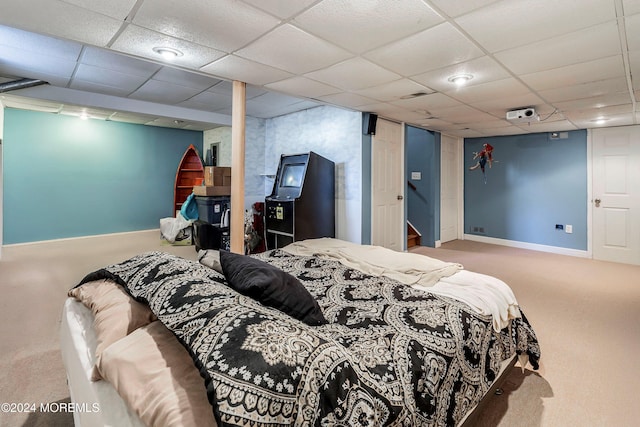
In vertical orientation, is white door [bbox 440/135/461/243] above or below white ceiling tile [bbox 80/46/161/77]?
below

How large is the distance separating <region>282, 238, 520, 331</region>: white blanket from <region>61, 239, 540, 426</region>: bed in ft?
0.04

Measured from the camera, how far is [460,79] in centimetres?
303

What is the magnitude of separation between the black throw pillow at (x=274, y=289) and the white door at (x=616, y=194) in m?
5.96

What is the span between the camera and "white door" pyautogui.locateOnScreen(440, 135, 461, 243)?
20.9 ft

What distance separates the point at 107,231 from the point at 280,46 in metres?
→ 5.94

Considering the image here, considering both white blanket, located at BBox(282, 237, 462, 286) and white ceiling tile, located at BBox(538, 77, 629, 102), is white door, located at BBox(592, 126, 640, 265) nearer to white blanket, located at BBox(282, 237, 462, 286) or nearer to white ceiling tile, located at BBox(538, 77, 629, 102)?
white ceiling tile, located at BBox(538, 77, 629, 102)

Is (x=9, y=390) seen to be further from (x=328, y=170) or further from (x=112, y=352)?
(x=328, y=170)

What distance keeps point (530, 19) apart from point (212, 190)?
15.8 feet

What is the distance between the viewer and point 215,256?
1.79m

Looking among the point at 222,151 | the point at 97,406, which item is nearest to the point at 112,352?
the point at 97,406

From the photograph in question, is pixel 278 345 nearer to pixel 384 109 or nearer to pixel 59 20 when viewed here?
pixel 59 20

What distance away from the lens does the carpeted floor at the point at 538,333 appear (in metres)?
1.78

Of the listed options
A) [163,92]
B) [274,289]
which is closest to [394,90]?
[274,289]

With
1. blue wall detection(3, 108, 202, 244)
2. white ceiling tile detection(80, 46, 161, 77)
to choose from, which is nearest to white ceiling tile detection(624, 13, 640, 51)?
white ceiling tile detection(80, 46, 161, 77)
